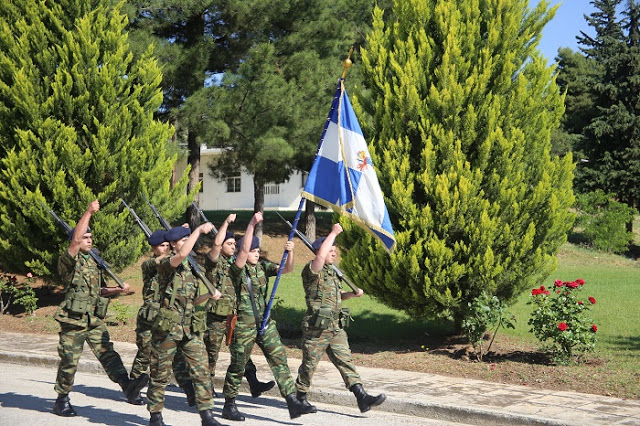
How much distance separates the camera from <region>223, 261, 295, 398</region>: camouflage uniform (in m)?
7.31

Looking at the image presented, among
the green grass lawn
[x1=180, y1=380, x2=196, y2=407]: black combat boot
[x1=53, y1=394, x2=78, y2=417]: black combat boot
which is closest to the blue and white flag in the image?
[x1=180, y1=380, x2=196, y2=407]: black combat boot

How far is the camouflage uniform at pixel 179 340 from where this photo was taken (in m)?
6.63

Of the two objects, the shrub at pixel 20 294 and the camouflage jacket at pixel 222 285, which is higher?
the camouflage jacket at pixel 222 285

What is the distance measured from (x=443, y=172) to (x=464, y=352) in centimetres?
267

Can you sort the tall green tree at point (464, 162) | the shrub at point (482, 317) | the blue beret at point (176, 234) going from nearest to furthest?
1. the blue beret at point (176, 234)
2. the shrub at point (482, 317)
3. the tall green tree at point (464, 162)

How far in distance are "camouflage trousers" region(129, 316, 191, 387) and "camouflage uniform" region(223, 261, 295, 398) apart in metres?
0.61

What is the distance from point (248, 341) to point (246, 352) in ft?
0.37

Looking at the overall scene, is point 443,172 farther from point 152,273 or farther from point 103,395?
point 103,395

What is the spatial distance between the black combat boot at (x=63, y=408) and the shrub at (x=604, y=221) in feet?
79.7

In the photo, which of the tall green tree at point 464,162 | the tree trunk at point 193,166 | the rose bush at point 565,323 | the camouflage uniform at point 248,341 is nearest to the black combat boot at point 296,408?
the camouflage uniform at point 248,341

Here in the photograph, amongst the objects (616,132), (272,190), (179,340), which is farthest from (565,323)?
(272,190)

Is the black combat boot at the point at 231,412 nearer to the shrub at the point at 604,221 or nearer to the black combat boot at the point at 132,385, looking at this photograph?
the black combat boot at the point at 132,385

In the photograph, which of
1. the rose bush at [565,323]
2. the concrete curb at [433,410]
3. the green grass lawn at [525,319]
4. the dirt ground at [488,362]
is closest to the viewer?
the concrete curb at [433,410]

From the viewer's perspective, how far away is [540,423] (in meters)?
6.77
